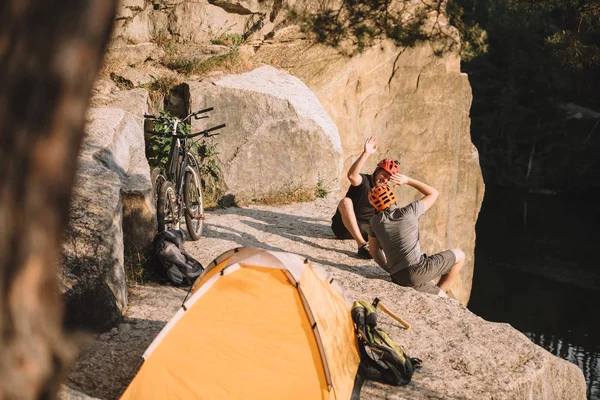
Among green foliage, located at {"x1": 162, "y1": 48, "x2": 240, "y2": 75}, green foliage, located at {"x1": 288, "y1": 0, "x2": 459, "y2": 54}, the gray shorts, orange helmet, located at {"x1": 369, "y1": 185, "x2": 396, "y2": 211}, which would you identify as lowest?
the gray shorts

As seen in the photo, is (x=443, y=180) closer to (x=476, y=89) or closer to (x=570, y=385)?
(x=570, y=385)

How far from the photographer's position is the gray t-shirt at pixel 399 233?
716 centimetres

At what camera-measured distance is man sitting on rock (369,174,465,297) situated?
7.19m

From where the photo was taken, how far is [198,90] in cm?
1185

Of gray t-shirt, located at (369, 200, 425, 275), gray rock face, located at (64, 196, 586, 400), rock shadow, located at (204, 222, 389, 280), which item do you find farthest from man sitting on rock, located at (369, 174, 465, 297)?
rock shadow, located at (204, 222, 389, 280)

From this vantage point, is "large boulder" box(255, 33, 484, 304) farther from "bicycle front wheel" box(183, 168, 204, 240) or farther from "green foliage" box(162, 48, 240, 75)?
"bicycle front wheel" box(183, 168, 204, 240)

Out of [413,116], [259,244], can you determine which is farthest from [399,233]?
[413,116]

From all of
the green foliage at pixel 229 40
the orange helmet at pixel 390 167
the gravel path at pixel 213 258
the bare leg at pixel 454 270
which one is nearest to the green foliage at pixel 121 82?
the green foliage at pixel 229 40

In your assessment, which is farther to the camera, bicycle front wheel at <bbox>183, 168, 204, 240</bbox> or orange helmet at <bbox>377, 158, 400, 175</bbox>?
bicycle front wheel at <bbox>183, 168, 204, 240</bbox>

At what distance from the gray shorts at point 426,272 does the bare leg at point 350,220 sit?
1.27 metres

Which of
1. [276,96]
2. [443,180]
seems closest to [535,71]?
[443,180]

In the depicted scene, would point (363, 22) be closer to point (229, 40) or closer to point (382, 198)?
point (382, 198)

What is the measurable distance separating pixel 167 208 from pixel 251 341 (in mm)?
3082

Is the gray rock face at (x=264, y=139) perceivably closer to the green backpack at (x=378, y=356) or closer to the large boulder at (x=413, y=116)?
the large boulder at (x=413, y=116)
